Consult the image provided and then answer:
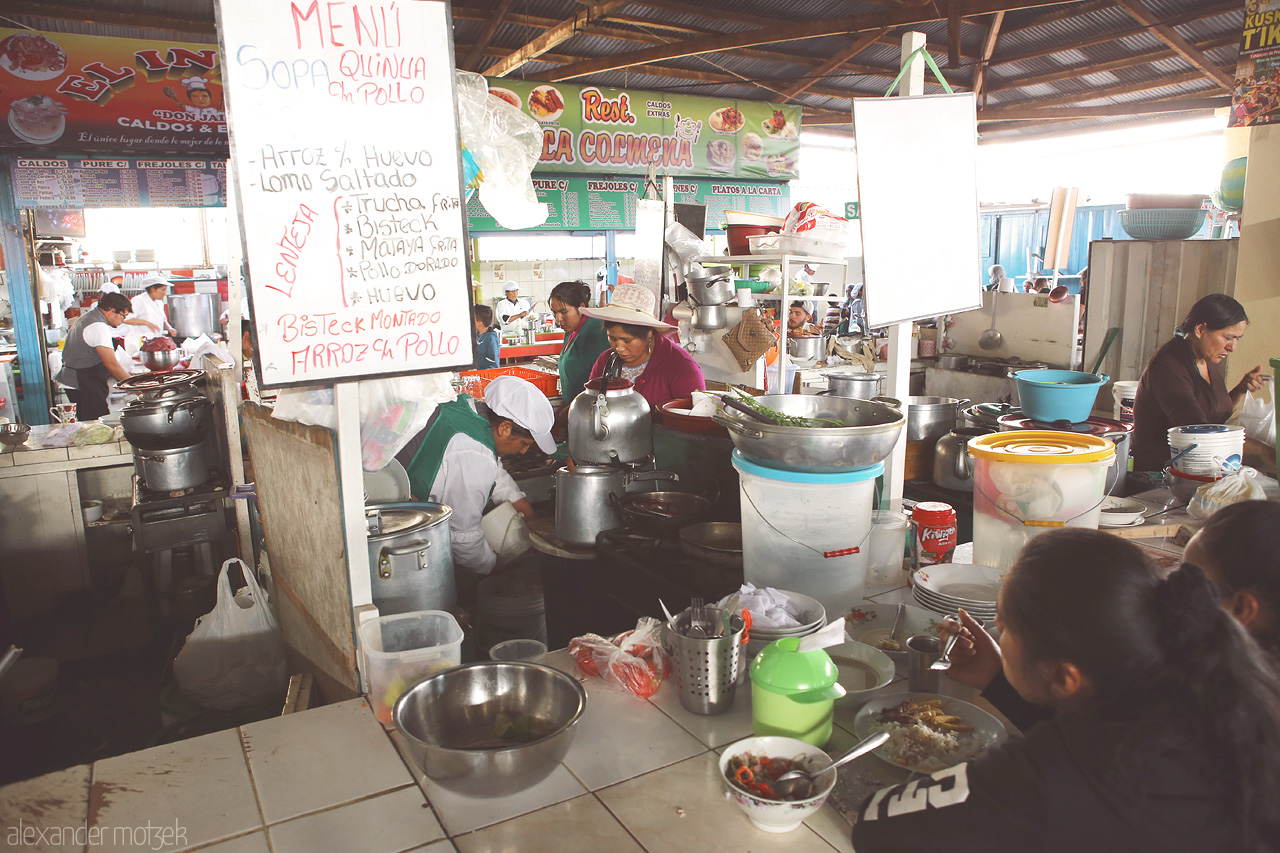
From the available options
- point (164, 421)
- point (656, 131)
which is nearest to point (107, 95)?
point (164, 421)

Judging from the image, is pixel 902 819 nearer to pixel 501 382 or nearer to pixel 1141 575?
pixel 1141 575

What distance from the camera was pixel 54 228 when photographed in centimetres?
1075

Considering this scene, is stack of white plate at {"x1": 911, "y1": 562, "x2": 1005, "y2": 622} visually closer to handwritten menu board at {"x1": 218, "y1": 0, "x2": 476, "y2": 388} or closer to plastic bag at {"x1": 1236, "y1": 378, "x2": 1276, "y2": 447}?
handwritten menu board at {"x1": 218, "y1": 0, "x2": 476, "y2": 388}

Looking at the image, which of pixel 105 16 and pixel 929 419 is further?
pixel 105 16

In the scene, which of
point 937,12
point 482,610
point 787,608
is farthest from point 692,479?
point 937,12

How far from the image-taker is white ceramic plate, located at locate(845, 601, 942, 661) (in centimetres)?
193

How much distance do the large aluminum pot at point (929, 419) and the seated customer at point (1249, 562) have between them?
227cm

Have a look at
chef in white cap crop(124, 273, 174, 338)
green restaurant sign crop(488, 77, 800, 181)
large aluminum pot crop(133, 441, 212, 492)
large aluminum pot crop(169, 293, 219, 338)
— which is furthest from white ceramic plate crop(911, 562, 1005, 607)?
large aluminum pot crop(169, 293, 219, 338)

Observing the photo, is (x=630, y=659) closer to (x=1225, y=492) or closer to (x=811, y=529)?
(x=811, y=529)

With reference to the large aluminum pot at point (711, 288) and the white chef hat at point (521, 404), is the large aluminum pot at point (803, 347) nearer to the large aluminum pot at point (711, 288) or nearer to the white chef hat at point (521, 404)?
the large aluminum pot at point (711, 288)

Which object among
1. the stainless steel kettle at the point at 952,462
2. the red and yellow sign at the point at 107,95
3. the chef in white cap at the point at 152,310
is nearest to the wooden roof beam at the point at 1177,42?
the stainless steel kettle at the point at 952,462

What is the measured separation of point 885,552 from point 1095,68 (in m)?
Result: 9.13

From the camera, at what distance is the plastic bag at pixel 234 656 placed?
2971 millimetres

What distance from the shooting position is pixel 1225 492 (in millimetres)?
2498
